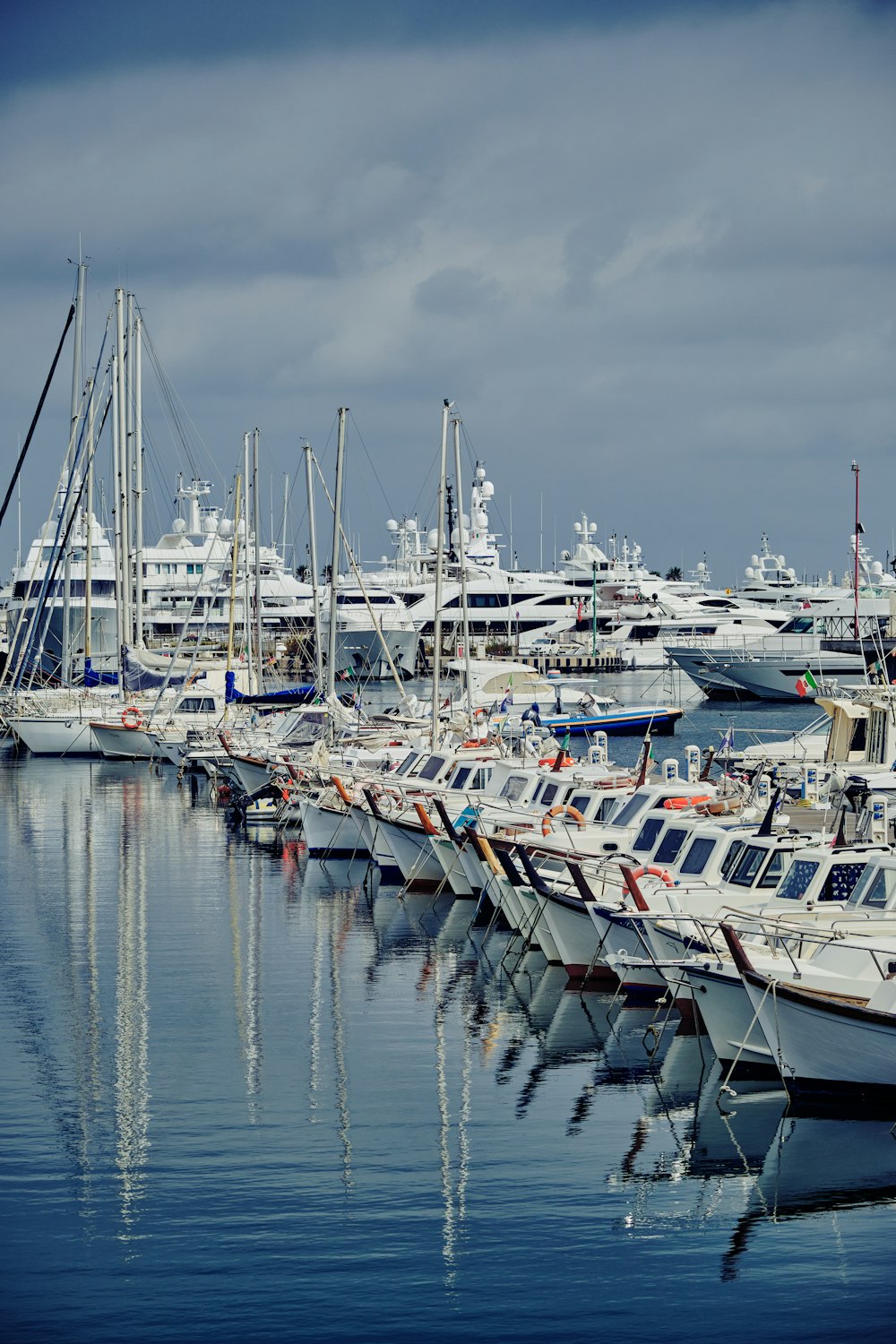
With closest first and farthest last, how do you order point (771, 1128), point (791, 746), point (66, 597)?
point (771, 1128)
point (791, 746)
point (66, 597)

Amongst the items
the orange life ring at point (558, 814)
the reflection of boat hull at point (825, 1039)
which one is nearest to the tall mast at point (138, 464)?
the orange life ring at point (558, 814)

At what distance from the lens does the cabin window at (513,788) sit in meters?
42.8

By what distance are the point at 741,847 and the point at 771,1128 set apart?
7874mm

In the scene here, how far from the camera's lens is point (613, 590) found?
181500 millimetres

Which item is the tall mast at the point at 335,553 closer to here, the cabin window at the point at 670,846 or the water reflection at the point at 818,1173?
the cabin window at the point at 670,846

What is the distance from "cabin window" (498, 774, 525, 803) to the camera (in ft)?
140

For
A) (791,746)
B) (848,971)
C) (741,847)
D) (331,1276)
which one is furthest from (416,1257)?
(791,746)

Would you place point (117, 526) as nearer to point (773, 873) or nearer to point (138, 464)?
point (138, 464)

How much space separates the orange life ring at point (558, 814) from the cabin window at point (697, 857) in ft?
21.2

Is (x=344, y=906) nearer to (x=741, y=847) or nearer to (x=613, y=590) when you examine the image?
(x=741, y=847)

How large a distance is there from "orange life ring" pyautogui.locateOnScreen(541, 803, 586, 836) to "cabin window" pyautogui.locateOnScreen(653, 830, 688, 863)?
211 inches

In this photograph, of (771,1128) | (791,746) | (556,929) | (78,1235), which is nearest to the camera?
(78,1235)

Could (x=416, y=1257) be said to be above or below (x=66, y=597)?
below

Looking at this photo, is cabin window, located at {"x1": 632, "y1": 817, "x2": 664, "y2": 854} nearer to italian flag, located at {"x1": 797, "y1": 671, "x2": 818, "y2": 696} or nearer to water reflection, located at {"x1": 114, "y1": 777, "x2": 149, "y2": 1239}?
water reflection, located at {"x1": 114, "y1": 777, "x2": 149, "y2": 1239}
